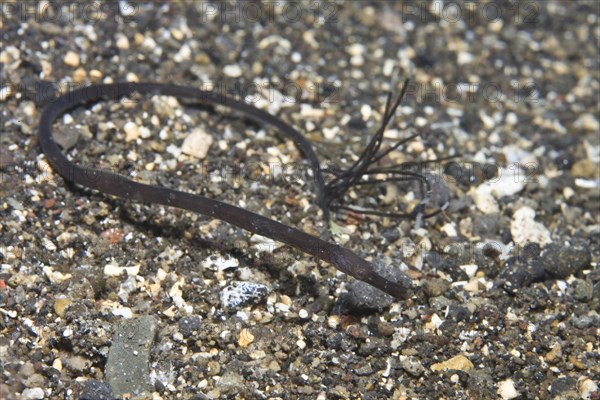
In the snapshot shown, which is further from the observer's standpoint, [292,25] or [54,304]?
[292,25]

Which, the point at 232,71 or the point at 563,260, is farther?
the point at 232,71

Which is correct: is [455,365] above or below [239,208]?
below

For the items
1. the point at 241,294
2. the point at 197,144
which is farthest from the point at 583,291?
the point at 197,144

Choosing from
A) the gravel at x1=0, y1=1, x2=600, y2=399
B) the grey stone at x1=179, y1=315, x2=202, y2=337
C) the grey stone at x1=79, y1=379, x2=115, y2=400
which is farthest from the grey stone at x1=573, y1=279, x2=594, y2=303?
the grey stone at x1=79, y1=379, x2=115, y2=400

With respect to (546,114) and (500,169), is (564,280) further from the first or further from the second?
(546,114)

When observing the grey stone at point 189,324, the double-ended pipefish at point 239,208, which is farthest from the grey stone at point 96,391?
the double-ended pipefish at point 239,208

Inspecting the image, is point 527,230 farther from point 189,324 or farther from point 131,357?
point 131,357

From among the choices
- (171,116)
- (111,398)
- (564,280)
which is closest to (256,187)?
(171,116)
